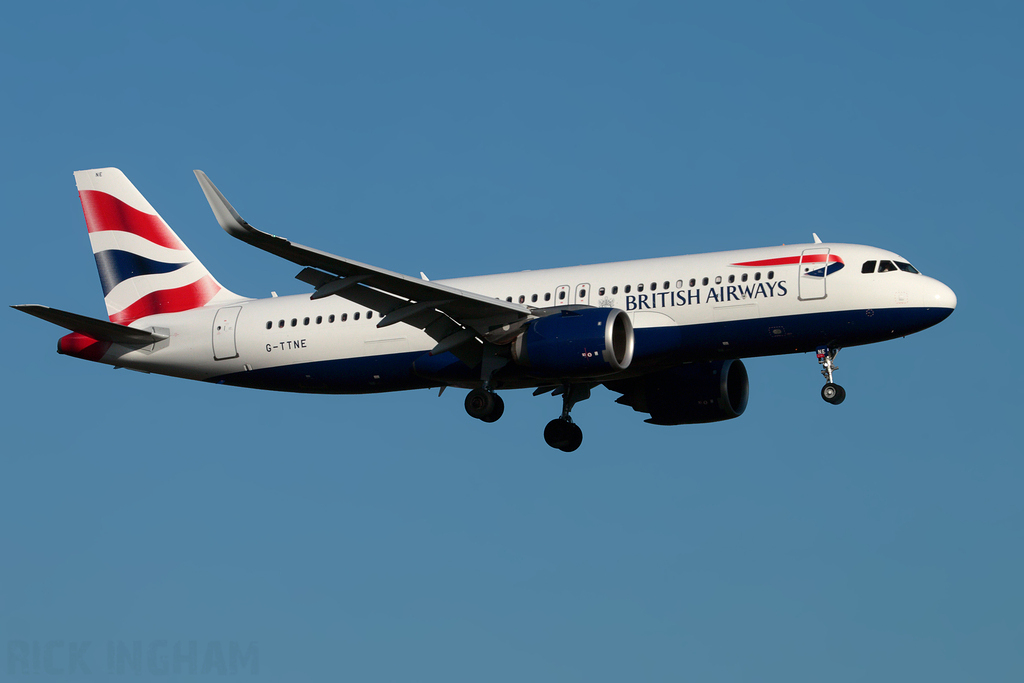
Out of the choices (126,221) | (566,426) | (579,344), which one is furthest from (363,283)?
(126,221)

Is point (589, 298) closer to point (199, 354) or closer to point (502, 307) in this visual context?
→ point (502, 307)

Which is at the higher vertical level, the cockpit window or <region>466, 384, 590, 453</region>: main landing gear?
the cockpit window

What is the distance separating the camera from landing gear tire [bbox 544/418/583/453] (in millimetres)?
37406

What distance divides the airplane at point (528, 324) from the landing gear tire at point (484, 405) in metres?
0.04

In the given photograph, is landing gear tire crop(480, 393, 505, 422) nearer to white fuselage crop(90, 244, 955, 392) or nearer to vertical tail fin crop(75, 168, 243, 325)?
white fuselage crop(90, 244, 955, 392)

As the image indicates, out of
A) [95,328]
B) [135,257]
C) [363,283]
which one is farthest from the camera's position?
[135,257]

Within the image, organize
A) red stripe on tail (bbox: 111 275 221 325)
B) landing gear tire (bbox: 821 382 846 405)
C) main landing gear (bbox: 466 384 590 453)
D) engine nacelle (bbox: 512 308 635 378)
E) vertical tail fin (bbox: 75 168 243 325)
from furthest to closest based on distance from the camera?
vertical tail fin (bbox: 75 168 243 325), red stripe on tail (bbox: 111 275 221 325), main landing gear (bbox: 466 384 590 453), landing gear tire (bbox: 821 382 846 405), engine nacelle (bbox: 512 308 635 378)

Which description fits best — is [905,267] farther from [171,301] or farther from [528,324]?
[171,301]

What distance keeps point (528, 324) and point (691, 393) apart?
21.9ft

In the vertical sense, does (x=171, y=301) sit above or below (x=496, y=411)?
above

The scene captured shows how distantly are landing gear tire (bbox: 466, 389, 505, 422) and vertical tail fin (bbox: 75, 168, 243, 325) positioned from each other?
949 cm

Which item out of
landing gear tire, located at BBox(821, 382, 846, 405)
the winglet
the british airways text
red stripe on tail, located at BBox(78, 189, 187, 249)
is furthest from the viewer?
red stripe on tail, located at BBox(78, 189, 187, 249)

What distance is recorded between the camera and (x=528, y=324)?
32.6m

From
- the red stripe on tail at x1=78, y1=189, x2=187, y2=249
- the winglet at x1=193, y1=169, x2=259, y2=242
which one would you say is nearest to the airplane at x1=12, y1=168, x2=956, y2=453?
the winglet at x1=193, y1=169, x2=259, y2=242
